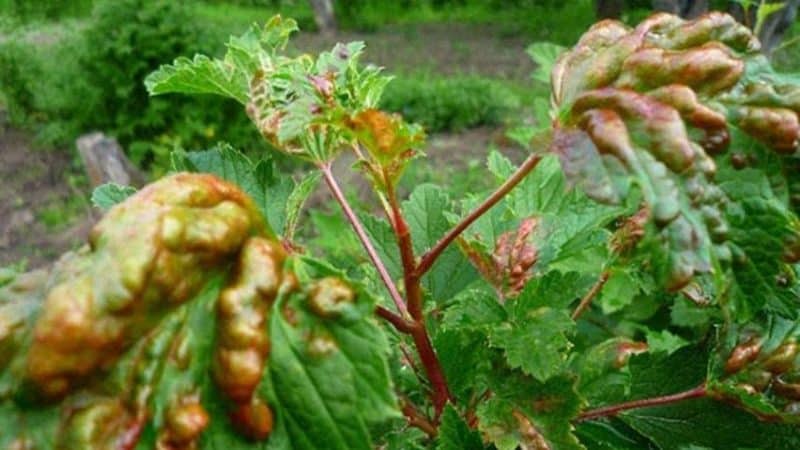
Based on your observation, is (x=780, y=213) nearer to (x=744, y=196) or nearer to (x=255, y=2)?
(x=744, y=196)

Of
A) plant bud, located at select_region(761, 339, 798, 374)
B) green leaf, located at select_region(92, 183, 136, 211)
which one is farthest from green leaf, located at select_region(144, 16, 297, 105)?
plant bud, located at select_region(761, 339, 798, 374)

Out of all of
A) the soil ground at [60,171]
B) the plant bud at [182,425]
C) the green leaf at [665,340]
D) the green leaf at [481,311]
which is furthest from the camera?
the soil ground at [60,171]

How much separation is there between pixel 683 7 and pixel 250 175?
3.10m

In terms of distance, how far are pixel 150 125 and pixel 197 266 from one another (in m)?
6.08

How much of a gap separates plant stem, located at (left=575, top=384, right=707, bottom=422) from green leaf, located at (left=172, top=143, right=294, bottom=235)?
0.38 metres

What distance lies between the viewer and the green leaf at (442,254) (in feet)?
3.85

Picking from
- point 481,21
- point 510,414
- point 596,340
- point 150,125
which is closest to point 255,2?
point 481,21

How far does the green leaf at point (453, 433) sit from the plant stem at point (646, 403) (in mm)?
166

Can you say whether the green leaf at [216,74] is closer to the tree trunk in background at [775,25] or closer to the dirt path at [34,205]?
the tree trunk in background at [775,25]

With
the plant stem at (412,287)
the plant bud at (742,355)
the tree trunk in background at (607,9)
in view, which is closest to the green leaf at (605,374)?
the plant bud at (742,355)

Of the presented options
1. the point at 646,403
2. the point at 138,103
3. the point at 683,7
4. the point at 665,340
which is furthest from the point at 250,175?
the point at 138,103

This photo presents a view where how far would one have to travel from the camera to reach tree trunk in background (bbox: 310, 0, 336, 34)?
519 inches

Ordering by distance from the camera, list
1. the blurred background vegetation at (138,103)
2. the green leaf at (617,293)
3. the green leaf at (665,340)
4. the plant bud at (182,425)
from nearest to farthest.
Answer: the plant bud at (182,425), the green leaf at (665,340), the green leaf at (617,293), the blurred background vegetation at (138,103)

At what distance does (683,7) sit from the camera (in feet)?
12.6
